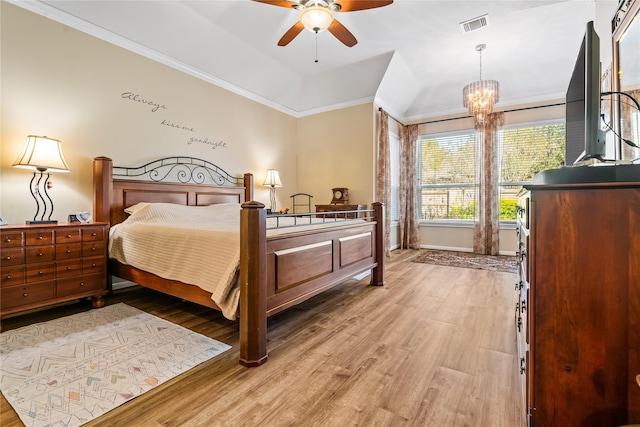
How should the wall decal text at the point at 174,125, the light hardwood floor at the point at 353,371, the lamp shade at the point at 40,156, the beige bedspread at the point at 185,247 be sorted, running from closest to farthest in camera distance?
the light hardwood floor at the point at 353,371, the beige bedspread at the point at 185,247, the lamp shade at the point at 40,156, the wall decal text at the point at 174,125

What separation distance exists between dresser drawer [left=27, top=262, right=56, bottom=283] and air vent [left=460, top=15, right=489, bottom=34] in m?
5.04

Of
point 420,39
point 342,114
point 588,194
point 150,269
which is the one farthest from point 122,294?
point 420,39

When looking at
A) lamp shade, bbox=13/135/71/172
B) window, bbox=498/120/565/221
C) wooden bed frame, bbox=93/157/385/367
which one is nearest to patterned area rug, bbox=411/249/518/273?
window, bbox=498/120/565/221

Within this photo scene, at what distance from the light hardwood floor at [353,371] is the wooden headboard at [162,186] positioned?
104cm

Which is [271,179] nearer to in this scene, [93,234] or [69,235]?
[93,234]

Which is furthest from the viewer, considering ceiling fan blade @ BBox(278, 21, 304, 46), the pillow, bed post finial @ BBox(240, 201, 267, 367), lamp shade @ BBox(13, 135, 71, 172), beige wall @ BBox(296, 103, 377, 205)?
beige wall @ BBox(296, 103, 377, 205)

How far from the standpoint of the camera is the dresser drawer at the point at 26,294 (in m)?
2.12

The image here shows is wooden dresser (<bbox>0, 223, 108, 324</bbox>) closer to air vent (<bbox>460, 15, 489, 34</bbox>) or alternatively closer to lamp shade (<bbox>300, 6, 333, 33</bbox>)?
lamp shade (<bbox>300, 6, 333, 33</bbox>)

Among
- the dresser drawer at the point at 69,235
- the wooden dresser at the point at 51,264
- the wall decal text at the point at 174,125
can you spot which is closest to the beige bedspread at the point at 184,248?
the wooden dresser at the point at 51,264

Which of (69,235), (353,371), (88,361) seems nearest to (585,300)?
(353,371)

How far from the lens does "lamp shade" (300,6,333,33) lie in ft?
7.41

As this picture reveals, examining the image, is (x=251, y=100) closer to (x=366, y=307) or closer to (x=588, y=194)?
(x=366, y=307)

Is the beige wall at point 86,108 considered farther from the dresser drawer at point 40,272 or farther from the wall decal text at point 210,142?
the dresser drawer at point 40,272

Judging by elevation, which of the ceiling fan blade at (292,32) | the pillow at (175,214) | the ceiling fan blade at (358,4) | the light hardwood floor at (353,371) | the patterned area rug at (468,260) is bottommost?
the light hardwood floor at (353,371)
